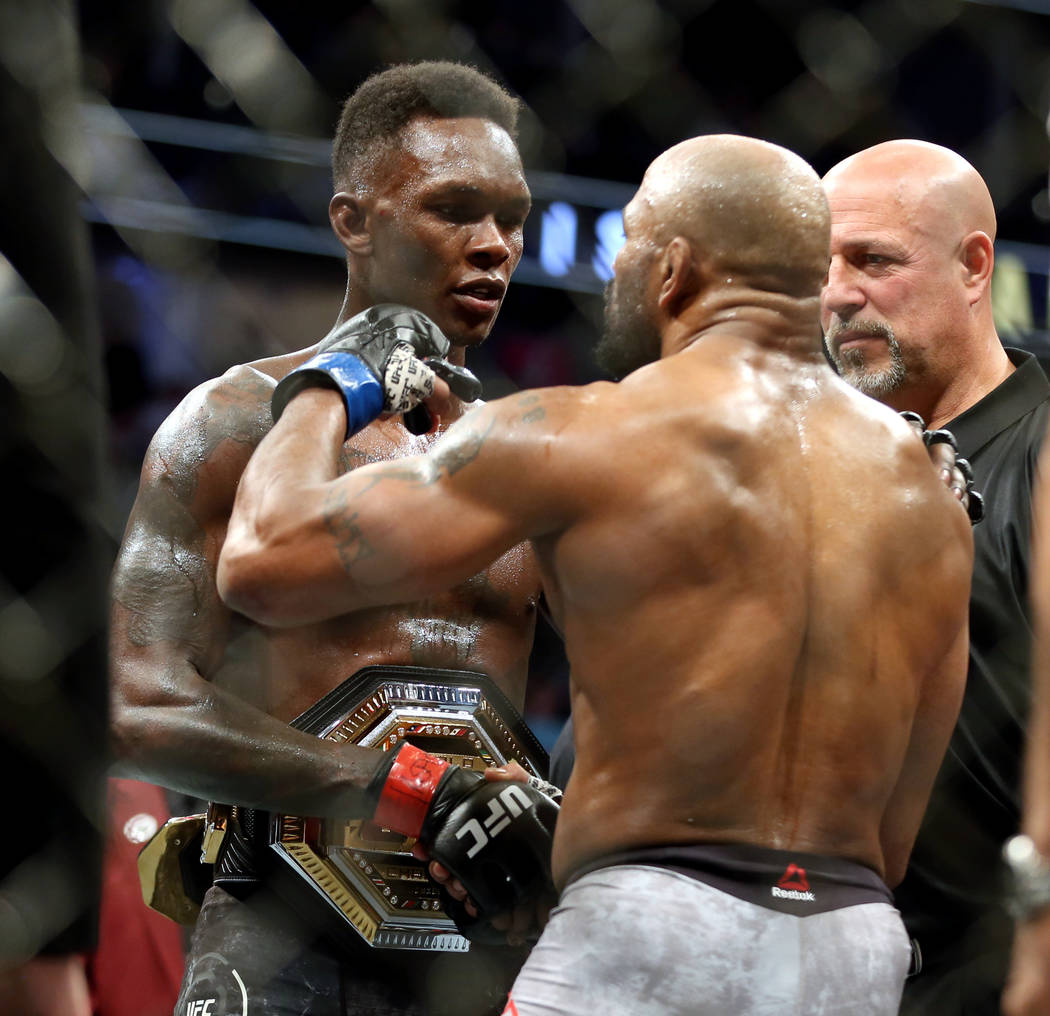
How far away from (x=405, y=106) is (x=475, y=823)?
1.10 meters

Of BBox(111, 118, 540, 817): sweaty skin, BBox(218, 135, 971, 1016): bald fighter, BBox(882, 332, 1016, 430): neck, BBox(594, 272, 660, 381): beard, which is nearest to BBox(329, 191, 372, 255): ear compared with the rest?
BBox(111, 118, 540, 817): sweaty skin

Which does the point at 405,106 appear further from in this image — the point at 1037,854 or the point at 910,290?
the point at 1037,854

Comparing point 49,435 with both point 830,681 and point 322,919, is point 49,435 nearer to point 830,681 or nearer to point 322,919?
point 830,681

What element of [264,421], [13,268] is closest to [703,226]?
[264,421]

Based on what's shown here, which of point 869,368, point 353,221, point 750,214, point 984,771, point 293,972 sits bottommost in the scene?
point 293,972

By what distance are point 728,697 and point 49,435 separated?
76cm

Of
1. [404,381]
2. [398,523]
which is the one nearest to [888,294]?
[404,381]

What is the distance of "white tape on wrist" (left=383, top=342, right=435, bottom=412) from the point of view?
169cm

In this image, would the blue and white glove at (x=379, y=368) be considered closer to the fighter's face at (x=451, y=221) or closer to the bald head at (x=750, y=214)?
the fighter's face at (x=451, y=221)

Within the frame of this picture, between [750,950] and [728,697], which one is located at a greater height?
[728,697]

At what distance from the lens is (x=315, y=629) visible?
1880mm

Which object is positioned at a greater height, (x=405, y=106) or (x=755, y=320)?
(x=405, y=106)

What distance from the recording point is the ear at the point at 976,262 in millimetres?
2525

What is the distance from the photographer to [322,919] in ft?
5.87
